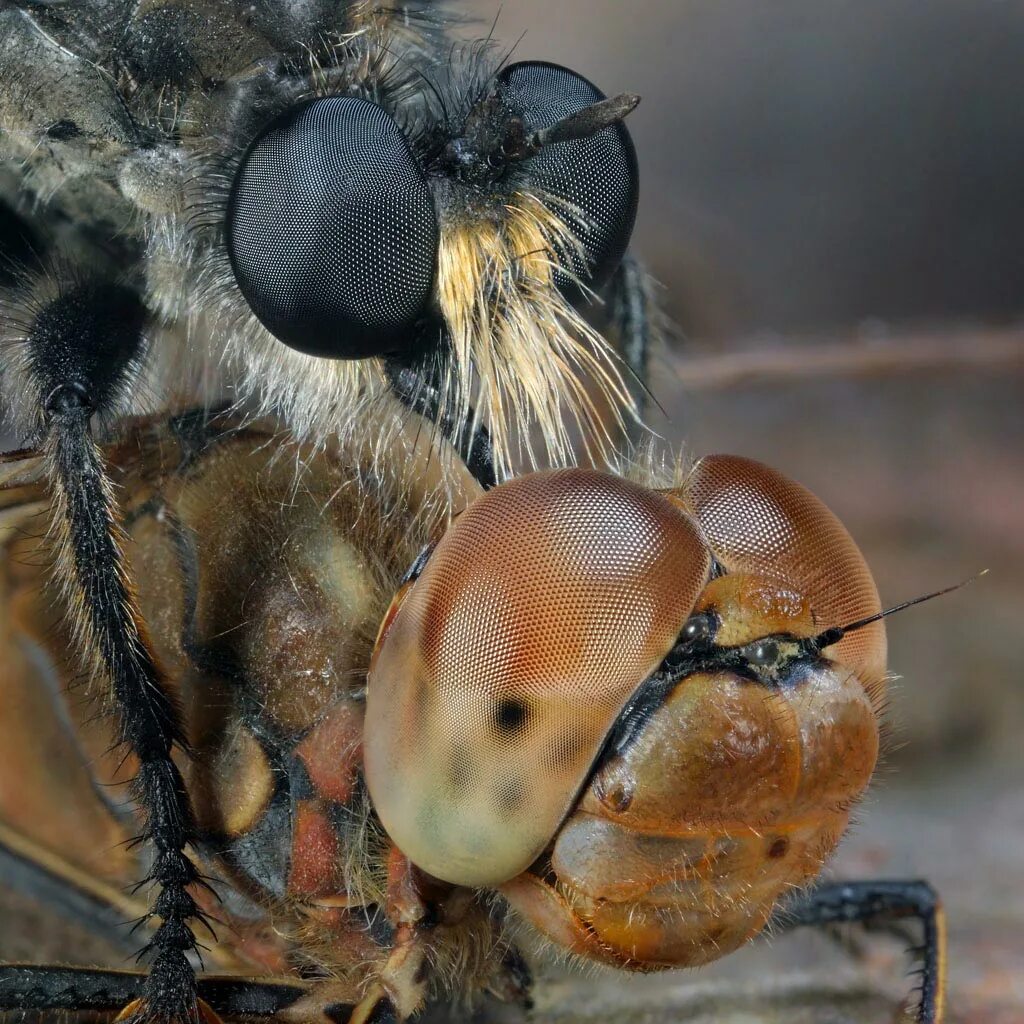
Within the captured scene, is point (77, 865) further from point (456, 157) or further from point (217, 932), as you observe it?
point (456, 157)

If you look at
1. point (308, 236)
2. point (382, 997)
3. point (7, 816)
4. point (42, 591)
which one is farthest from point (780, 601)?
point (7, 816)

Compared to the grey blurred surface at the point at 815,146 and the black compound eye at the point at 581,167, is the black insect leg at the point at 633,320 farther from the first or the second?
the grey blurred surface at the point at 815,146

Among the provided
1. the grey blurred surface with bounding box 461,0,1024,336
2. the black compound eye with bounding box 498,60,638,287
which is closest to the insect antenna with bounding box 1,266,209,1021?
the black compound eye with bounding box 498,60,638,287

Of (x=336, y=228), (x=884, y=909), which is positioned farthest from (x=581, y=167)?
(x=884, y=909)

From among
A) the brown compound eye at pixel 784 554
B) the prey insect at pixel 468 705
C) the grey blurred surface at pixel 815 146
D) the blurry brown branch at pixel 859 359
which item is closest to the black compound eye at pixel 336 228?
the prey insect at pixel 468 705

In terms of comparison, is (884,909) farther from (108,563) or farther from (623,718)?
(108,563)

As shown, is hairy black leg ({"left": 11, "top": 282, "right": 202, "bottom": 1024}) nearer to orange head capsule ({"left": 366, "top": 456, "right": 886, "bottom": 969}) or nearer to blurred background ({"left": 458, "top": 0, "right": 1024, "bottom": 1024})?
orange head capsule ({"left": 366, "top": 456, "right": 886, "bottom": 969})
